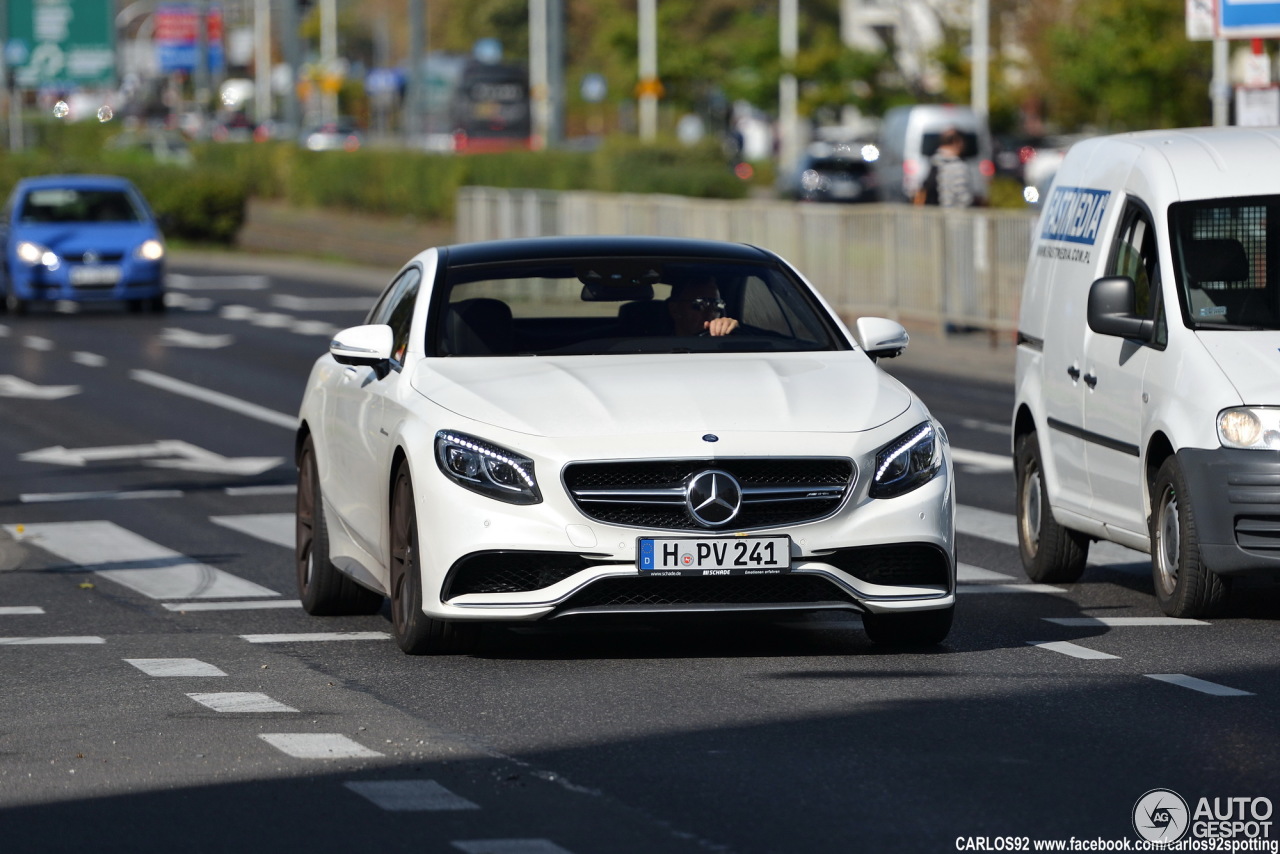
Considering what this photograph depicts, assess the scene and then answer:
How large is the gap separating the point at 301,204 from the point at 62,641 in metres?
55.0

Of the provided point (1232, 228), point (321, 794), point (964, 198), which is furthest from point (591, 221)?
point (321, 794)

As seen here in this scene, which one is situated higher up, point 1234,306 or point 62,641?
point 1234,306

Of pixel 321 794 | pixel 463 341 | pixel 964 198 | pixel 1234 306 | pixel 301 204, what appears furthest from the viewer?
pixel 301 204

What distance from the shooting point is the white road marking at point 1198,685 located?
7891 mm

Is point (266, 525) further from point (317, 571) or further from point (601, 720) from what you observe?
point (601, 720)

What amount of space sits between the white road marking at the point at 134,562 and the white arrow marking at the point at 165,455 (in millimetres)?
2811

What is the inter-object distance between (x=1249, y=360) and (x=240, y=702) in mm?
3915

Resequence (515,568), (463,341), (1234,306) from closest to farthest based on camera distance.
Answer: (515,568), (463,341), (1234,306)

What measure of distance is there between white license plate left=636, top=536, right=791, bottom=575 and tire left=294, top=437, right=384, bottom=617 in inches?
82.8

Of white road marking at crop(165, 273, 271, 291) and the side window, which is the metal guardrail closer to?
white road marking at crop(165, 273, 271, 291)

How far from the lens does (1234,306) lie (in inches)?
390

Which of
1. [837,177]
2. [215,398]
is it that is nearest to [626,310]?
[215,398]

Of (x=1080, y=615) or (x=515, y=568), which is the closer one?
(x=515, y=568)

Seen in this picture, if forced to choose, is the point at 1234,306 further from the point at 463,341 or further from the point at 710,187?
the point at 710,187
